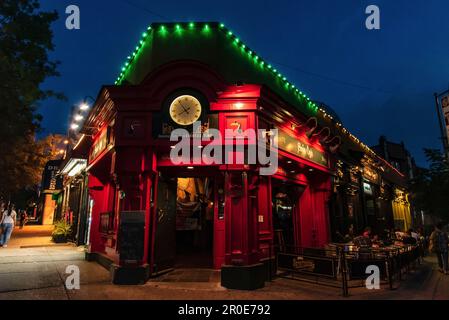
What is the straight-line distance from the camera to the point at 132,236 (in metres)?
7.95

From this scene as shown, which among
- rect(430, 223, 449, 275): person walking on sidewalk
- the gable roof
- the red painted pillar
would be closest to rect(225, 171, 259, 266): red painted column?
the red painted pillar

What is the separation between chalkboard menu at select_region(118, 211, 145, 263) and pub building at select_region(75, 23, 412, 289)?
3 centimetres

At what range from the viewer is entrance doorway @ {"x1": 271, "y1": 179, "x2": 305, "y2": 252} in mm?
12242

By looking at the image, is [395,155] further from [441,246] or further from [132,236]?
[132,236]

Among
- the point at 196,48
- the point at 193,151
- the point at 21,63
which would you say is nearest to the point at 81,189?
the point at 21,63

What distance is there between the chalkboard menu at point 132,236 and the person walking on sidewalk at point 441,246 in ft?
37.7

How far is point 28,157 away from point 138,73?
18110 millimetres

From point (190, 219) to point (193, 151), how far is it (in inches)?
196

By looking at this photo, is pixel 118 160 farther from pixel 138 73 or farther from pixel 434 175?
pixel 434 175

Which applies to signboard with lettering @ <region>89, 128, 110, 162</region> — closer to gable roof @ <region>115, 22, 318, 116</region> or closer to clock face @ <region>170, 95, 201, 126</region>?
gable roof @ <region>115, 22, 318, 116</region>

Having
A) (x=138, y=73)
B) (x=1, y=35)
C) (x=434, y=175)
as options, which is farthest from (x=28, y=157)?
(x=434, y=175)

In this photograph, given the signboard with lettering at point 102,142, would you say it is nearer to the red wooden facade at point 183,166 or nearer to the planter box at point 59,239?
the red wooden facade at point 183,166

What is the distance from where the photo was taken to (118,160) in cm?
834

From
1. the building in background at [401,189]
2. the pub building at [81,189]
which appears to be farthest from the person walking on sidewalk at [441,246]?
the pub building at [81,189]
